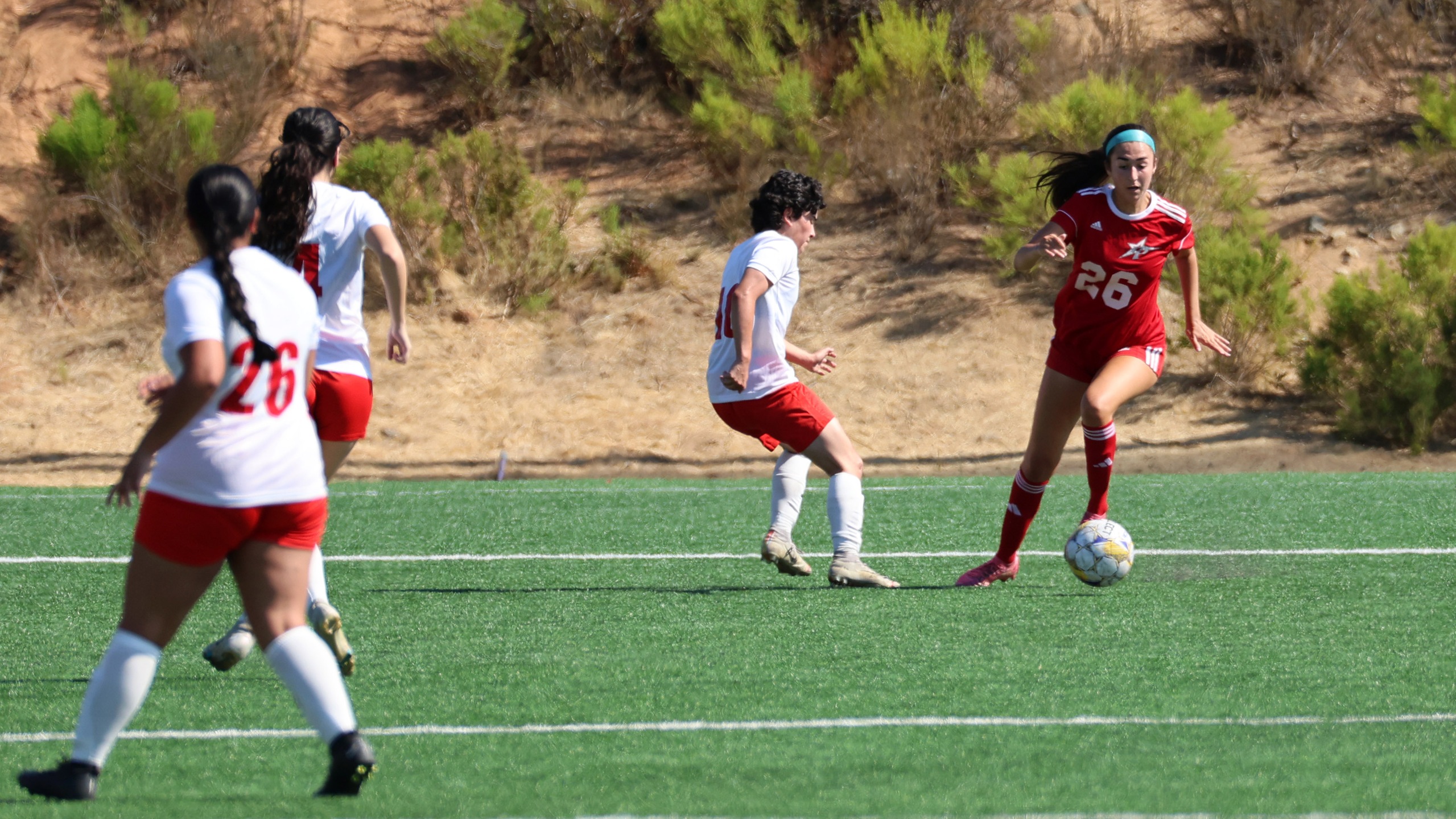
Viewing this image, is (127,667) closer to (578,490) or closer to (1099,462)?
A: (1099,462)

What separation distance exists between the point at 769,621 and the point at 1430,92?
1761cm

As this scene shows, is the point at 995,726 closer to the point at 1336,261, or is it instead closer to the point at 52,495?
the point at 52,495

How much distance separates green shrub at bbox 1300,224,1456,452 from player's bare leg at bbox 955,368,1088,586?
32.8ft

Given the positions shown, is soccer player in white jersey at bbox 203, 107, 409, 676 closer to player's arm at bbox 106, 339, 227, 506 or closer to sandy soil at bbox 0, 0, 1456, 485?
player's arm at bbox 106, 339, 227, 506

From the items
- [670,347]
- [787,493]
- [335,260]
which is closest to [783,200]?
[787,493]

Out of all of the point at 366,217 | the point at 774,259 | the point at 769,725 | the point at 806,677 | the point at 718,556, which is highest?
the point at 366,217

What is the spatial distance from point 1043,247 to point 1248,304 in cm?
1187

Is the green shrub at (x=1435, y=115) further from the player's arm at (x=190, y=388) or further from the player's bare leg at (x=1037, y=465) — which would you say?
the player's arm at (x=190, y=388)

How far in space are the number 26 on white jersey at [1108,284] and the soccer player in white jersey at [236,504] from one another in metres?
4.02

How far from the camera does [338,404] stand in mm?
5277

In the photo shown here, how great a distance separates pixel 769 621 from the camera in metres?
5.95

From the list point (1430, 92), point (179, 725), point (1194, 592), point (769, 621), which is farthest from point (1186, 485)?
point (1430, 92)

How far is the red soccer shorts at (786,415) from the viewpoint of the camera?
6.60 m

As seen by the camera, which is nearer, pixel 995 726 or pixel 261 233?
pixel 995 726
